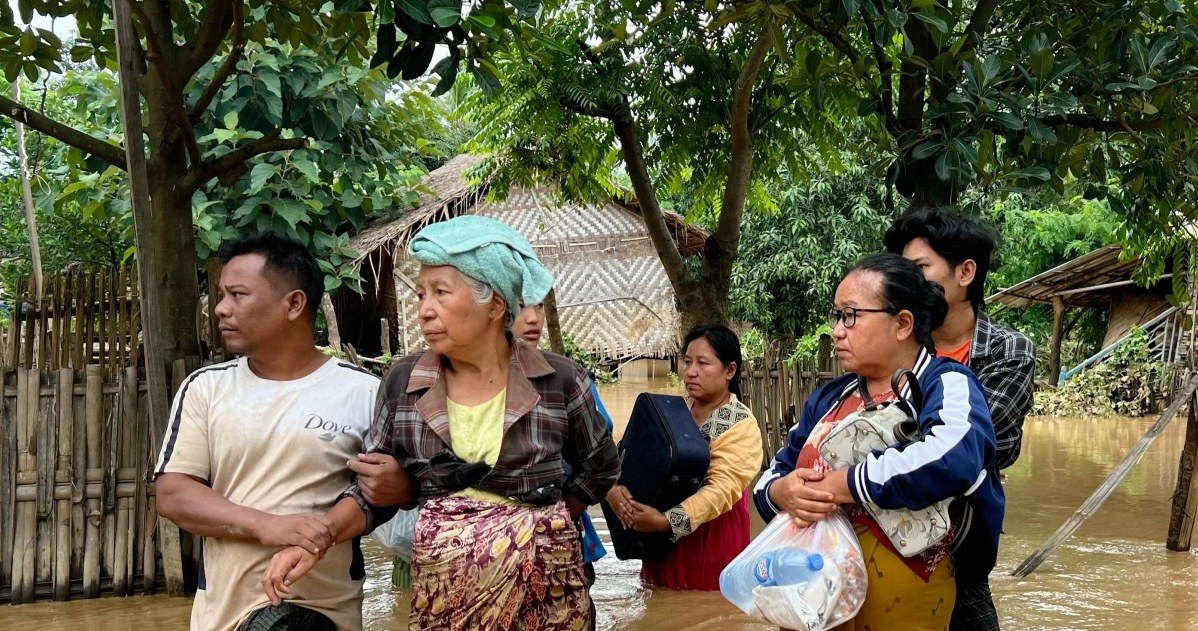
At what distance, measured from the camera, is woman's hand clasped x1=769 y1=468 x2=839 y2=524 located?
2424 mm

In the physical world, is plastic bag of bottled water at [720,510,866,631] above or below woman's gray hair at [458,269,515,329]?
below

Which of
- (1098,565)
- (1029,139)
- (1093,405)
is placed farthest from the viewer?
(1093,405)

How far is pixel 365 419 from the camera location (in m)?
2.66

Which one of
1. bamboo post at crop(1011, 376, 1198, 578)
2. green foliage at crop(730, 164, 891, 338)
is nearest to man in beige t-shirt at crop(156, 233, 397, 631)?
bamboo post at crop(1011, 376, 1198, 578)

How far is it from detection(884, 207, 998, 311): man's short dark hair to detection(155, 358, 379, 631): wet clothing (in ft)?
5.46

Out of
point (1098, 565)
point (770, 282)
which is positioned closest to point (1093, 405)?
point (770, 282)

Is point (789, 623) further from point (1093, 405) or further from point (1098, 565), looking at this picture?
point (1093, 405)

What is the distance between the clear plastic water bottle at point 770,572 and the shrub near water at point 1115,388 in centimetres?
1588

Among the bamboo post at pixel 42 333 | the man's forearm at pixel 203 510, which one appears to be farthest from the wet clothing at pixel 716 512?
the bamboo post at pixel 42 333

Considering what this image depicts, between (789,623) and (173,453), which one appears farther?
(173,453)

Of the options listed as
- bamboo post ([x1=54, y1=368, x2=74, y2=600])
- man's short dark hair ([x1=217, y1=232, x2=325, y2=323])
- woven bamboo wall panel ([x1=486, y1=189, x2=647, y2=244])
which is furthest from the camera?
woven bamboo wall panel ([x1=486, y1=189, x2=647, y2=244])

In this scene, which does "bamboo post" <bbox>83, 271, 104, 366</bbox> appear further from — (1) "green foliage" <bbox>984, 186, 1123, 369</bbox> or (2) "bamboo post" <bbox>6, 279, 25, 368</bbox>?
(1) "green foliage" <bbox>984, 186, 1123, 369</bbox>

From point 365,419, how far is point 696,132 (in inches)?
199

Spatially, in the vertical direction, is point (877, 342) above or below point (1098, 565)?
above
